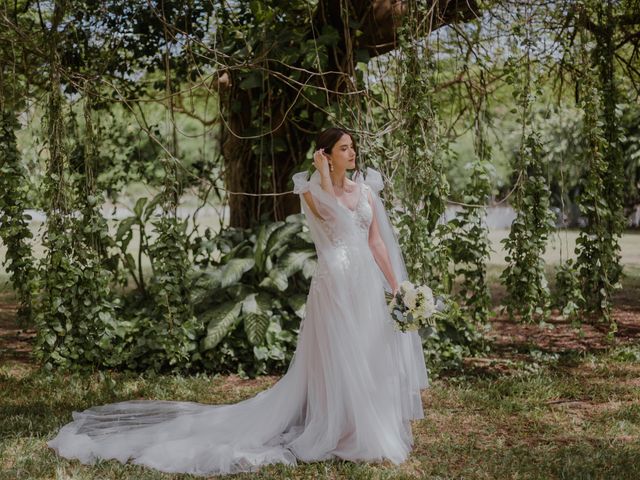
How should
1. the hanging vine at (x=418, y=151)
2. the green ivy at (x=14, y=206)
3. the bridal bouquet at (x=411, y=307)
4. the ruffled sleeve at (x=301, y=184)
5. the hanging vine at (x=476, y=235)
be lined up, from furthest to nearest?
the hanging vine at (x=476, y=235) → the green ivy at (x=14, y=206) → the hanging vine at (x=418, y=151) → the ruffled sleeve at (x=301, y=184) → the bridal bouquet at (x=411, y=307)

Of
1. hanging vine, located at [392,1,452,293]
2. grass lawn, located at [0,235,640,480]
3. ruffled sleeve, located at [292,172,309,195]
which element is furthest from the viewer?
hanging vine, located at [392,1,452,293]

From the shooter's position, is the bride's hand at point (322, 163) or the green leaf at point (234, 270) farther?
the green leaf at point (234, 270)

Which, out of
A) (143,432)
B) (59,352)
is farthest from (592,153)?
(59,352)

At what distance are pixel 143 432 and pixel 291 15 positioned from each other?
3708 millimetres

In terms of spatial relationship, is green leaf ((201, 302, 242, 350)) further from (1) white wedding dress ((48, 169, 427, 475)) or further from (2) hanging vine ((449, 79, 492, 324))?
(2) hanging vine ((449, 79, 492, 324))

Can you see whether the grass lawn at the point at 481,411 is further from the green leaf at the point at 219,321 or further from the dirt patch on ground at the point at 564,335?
the green leaf at the point at 219,321

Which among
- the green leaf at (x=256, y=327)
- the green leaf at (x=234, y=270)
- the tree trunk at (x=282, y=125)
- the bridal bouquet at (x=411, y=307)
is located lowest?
the green leaf at (x=256, y=327)

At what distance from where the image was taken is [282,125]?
6.65 metres

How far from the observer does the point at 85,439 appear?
402 centimetres

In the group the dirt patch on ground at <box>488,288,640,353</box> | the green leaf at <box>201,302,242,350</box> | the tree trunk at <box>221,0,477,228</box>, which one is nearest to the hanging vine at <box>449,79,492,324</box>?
the dirt patch on ground at <box>488,288,640,353</box>

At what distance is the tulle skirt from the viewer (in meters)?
3.83

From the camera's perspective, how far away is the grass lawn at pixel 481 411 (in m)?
3.72

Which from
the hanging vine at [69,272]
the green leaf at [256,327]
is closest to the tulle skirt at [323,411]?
the hanging vine at [69,272]

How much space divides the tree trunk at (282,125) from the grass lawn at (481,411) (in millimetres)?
1854
